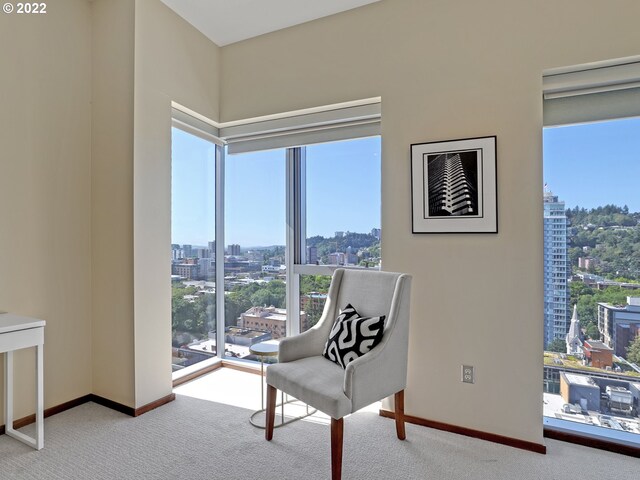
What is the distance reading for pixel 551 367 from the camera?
7.78 feet

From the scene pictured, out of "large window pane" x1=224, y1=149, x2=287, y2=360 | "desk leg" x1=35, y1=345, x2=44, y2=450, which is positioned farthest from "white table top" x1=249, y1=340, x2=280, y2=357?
"desk leg" x1=35, y1=345, x2=44, y2=450

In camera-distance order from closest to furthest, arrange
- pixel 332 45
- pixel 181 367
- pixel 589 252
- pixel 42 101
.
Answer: pixel 589 252, pixel 42 101, pixel 332 45, pixel 181 367

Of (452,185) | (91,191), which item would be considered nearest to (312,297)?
(452,185)

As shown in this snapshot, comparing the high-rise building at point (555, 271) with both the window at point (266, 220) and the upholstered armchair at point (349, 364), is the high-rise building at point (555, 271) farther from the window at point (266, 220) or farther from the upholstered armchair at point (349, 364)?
the window at point (266, 220)

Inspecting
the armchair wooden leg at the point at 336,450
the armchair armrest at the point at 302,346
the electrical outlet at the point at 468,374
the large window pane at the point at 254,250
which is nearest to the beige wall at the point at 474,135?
the electrical outlet at the point at 468,374

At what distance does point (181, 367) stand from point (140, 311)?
87cm

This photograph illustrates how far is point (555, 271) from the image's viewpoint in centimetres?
238

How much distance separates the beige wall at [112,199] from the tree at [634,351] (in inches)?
125

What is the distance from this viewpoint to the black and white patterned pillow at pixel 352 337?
210 centimetres

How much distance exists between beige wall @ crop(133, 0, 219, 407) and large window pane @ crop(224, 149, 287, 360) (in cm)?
83

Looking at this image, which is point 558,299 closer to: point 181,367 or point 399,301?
point 399,301

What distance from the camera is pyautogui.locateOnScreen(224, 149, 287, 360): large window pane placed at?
Result: 3.41 metres

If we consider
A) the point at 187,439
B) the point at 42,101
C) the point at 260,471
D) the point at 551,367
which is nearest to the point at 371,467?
the point at 260,471

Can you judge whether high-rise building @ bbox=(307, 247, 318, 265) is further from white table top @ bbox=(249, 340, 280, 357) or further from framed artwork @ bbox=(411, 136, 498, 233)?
framed artwork @ bbox=(411, 136, 498, 233)
